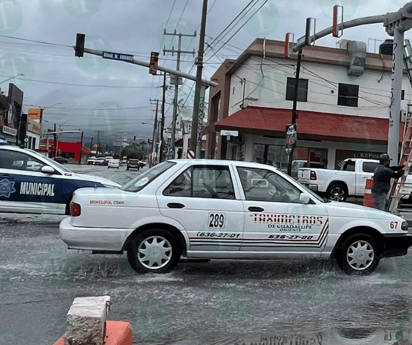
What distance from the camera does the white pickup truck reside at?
64.3 ft

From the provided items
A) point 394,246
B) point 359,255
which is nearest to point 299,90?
point 394,246

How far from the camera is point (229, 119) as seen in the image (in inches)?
1050

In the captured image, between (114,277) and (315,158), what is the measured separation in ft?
78.1

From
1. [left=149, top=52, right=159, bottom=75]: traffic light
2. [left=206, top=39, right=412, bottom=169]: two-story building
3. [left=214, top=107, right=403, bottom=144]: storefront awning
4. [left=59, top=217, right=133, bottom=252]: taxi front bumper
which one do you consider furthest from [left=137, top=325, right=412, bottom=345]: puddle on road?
[left=206, top=39, right=412, bottom=169]: two-story building

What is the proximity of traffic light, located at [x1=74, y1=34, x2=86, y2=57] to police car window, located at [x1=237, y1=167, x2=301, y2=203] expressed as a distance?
14563 millimetres

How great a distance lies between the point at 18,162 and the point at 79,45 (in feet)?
33.2

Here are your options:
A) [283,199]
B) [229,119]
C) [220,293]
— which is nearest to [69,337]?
[220,293]

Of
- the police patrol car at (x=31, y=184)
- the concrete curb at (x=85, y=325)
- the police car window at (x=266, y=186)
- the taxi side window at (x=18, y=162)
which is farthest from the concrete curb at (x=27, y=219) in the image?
the concrete curb at (x=85, y=325)

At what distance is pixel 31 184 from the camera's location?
10.8 meters

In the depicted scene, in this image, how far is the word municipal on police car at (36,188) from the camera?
35.1ft

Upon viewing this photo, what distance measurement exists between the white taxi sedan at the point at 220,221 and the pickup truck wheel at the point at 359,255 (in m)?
0.01

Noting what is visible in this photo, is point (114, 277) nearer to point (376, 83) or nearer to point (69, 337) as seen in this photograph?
point (69, 337)

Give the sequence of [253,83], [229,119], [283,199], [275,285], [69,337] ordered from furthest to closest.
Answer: [253,83] → [229,119] → [283,199] → [275,285] → [69,337]

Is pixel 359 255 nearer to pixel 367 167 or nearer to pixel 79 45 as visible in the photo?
pixel 367 167
